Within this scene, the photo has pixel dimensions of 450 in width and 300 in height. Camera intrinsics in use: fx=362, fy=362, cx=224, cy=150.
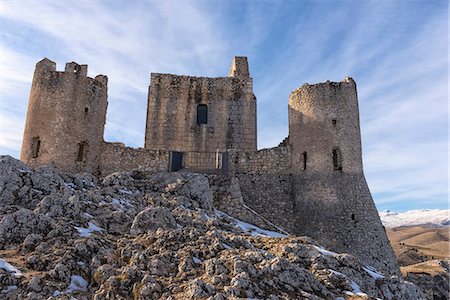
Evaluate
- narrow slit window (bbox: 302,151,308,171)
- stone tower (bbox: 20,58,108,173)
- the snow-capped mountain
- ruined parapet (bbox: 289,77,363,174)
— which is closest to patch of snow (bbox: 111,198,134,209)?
stone tower (bbox: 20,58,108,173)

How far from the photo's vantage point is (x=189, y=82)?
2439cm

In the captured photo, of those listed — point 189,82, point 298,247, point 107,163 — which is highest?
A: point 189,82

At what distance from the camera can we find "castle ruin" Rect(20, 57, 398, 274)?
59.2ft

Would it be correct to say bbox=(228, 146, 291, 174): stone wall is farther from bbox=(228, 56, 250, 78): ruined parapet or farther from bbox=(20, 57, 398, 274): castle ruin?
bbox=(228, 56, 250, 78): ruined parapet

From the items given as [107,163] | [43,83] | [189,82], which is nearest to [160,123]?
[189,82]

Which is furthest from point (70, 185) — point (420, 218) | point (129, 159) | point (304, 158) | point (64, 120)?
point (420, 218)

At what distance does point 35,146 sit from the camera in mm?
19172

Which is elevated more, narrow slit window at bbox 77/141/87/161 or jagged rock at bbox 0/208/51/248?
narrow slit window at bbox 77/141/87/161

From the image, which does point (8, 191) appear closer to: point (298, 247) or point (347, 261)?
point (298, 247)

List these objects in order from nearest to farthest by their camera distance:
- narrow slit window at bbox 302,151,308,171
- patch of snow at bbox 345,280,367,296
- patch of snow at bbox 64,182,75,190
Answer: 1. patch of snow at bbox 345,280,367,296
2. patch of snow at bbox 64,182,75,190
3. narrow slit window at bbox 302,151,308,171

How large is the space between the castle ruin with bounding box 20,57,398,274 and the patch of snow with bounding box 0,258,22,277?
34.5 feet

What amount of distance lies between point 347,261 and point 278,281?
279cm

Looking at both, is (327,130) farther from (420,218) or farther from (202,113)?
(420,218)

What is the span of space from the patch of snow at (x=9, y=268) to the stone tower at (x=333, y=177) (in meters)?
13.7
